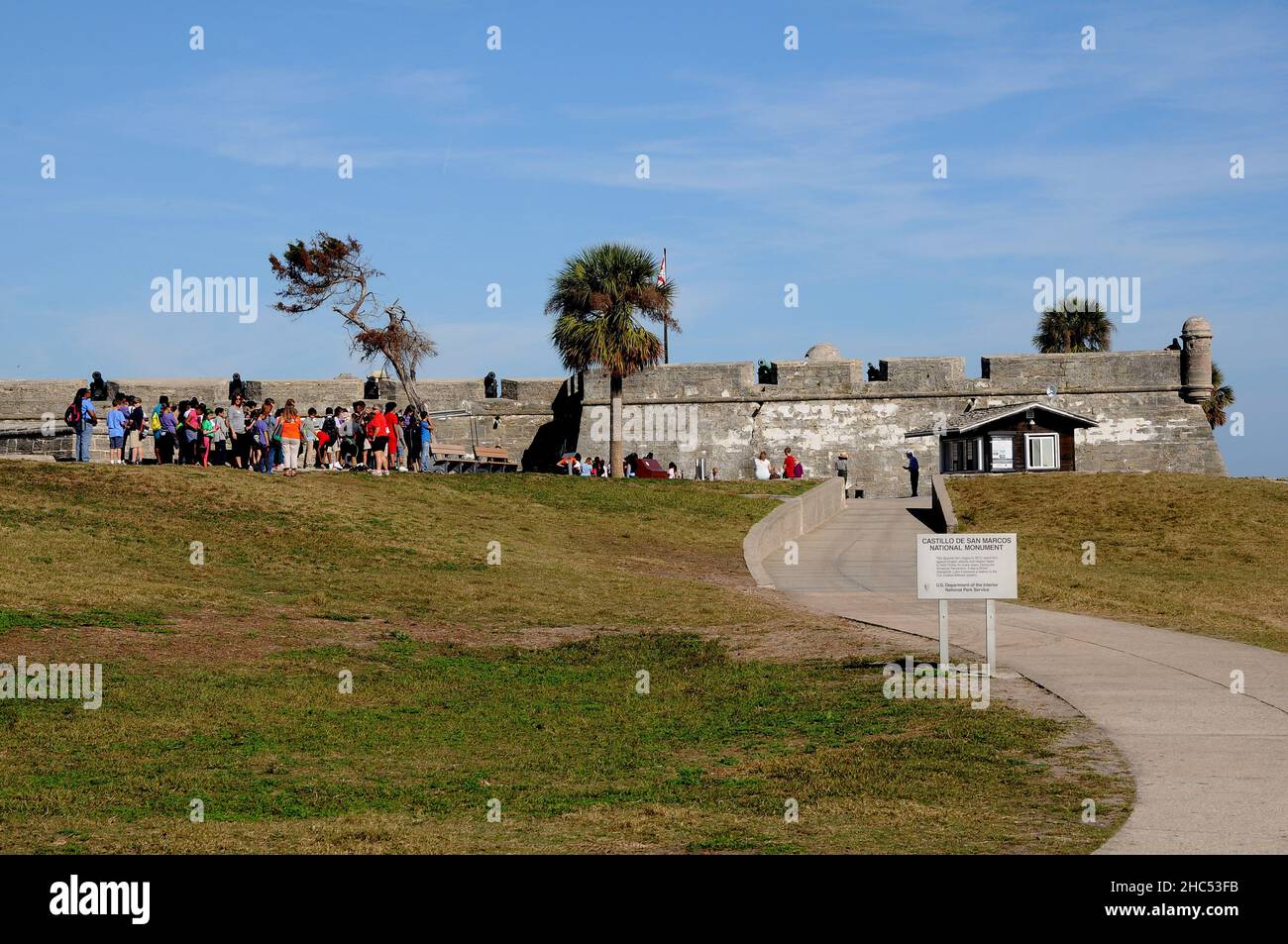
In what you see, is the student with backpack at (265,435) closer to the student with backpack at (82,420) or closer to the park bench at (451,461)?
the student with backpack at (82,420)

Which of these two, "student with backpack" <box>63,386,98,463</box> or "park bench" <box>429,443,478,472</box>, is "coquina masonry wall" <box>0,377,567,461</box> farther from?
"student with backpack" <box>63,386,98,463</box>

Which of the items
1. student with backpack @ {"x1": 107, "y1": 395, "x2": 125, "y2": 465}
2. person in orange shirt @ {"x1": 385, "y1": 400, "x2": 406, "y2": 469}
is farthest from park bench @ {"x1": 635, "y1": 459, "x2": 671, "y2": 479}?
student with backpack @ {"x1": 107, "y1": 395, "x2": 125, "y2": 465}

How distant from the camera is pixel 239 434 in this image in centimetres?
2911

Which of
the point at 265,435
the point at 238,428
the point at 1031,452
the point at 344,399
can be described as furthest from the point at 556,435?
the point at 265,435

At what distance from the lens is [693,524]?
30.1 m

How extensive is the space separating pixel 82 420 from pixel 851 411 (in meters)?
30.0

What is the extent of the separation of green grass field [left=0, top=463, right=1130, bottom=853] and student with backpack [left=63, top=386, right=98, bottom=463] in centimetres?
194

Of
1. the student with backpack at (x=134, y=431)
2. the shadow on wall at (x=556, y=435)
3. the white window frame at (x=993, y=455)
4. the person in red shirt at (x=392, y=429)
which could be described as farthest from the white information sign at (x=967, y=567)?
the shadow on wall at (x=556, y=435)

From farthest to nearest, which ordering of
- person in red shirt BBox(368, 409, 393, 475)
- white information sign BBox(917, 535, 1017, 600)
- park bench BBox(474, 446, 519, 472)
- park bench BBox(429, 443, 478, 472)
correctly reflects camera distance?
park bench BBox(474, 446, 519, 472)
park bench BBox(429, 443, 478, 472)
person in red shirt BBox(368, 409, 393, 475)
white information sign BBox(917, 535, 1017, 600)

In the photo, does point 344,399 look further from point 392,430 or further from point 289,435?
point 289,435

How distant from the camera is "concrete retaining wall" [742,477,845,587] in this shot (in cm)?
2575
